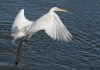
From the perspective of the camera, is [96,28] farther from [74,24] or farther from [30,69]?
[30,69]

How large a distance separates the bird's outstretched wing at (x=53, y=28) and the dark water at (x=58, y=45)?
1.69 meters

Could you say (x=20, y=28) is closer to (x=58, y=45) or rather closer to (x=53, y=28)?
(x=53, y=28)

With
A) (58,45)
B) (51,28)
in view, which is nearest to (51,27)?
(51,28)

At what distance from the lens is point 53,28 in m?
9.41

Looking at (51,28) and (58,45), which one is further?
(58,45)

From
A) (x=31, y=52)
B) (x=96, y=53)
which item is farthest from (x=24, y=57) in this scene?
(x=96, y=53)

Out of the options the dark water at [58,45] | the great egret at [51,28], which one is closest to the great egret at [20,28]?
the great egret at [51,28]

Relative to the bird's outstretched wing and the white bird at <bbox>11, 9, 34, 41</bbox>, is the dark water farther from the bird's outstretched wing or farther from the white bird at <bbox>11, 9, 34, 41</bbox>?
the bird's outstretched wing

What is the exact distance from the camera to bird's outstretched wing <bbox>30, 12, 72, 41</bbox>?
364 inches

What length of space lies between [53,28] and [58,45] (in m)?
2.73

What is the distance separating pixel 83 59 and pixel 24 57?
1.68 meters

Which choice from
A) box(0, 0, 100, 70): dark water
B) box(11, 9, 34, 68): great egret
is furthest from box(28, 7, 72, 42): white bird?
box(0, 0, 100, 70): dark water

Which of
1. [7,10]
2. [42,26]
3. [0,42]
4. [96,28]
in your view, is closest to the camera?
[42,26]

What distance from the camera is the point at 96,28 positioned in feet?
43.8
